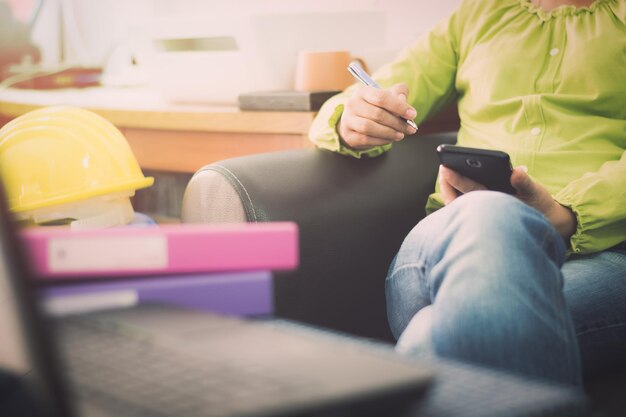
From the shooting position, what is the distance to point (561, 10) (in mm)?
1177

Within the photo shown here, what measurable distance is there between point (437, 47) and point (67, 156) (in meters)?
0.68

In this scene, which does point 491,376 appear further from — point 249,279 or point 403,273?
point 403,273

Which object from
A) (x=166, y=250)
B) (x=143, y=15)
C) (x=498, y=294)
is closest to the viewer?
(x=166, y=250)

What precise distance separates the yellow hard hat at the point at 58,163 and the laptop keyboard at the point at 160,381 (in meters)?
0.51

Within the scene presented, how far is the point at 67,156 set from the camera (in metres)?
0.96

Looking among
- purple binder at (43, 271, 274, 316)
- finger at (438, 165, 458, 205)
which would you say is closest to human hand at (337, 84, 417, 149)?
finger at (438, 165, 458, 205)

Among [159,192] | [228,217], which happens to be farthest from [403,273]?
[159,192]

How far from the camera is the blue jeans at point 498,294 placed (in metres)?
0.61

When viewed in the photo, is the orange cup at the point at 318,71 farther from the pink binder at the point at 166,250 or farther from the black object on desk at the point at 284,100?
the pink binder at the point at 166,250

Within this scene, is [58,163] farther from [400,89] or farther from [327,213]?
[400,89]

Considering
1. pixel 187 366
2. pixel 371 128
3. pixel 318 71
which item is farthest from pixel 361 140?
pixel 187 366

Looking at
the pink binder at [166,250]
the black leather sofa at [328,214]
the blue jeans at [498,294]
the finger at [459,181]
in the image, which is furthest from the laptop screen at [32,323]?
the finger at [459,181]

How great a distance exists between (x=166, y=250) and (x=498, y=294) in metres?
0.30

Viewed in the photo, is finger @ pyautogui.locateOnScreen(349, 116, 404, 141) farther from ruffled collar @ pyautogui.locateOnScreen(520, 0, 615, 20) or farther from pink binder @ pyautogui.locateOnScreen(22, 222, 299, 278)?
pink binder @ pyautogui.locateOnScreen(22, 222, 299, 278)
